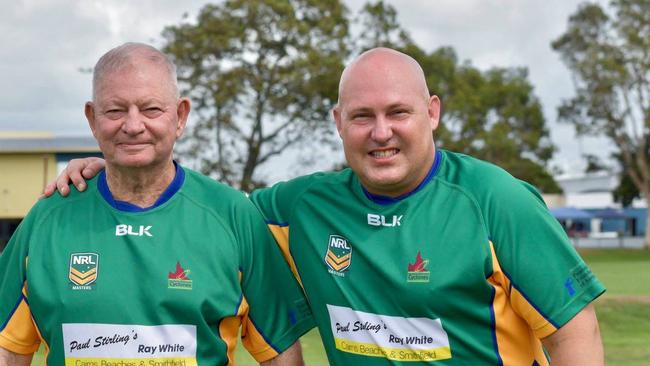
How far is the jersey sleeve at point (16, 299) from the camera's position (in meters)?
3.96

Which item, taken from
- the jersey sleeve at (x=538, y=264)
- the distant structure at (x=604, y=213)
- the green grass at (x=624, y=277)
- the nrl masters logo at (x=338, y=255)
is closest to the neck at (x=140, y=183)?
the nrl masters logo at (x=338, y=255)

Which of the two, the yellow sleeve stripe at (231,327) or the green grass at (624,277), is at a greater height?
the yellow sleeve stripe at (231,327)

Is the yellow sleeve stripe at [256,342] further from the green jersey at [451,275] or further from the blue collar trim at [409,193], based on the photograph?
the blue collar trim at [409,193]

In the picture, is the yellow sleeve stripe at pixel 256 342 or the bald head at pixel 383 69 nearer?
the bald head at pixel 383 69

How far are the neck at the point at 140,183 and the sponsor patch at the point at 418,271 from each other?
116 cm

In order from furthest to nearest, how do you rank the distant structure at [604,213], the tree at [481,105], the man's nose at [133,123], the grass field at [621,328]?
the distant structure at [604,213]
the tree at [481,105]
the grass field at [621,328]
the man's nose at [133,123]

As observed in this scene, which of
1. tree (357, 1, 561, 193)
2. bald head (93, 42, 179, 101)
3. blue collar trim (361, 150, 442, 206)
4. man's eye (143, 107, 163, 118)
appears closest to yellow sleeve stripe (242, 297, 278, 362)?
blue collar trim (361, 150, 442, 206)

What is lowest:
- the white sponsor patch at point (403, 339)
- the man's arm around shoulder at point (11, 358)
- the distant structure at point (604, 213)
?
the distant structure at point (604, 213)

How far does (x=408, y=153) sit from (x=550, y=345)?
103cm

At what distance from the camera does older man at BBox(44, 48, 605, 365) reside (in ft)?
12.4

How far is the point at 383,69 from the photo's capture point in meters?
3.99

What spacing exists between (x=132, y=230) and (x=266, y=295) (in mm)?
670

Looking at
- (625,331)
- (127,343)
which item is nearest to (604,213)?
(625,331)

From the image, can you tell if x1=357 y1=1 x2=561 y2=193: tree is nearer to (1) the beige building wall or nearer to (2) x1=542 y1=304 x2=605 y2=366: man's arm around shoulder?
(1) the beige building wall
